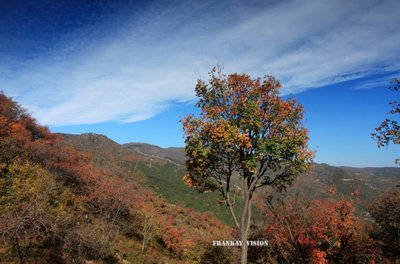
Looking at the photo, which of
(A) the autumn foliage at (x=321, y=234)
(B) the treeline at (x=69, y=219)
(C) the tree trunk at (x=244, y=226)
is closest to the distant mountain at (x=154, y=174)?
(B) the treeline at (x=69, y=219)

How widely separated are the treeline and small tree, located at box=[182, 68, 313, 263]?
6736 mm

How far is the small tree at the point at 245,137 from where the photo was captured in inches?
328

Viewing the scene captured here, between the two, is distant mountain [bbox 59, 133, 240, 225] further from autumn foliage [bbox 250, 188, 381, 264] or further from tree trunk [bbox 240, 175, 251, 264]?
tree trunk [bbox 240, 175, 251, 264]

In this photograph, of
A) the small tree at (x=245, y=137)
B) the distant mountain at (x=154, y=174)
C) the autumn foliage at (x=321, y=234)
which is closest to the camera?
the small tree at (x=245, y=137)

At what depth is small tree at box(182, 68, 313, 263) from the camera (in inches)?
328

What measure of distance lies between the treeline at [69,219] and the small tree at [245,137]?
6.74m

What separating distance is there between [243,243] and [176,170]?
83.1 m

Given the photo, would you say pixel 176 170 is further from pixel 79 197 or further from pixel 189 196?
pixel 79 197

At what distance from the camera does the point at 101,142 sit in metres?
87.6

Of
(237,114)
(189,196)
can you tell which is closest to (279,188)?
(237,114)

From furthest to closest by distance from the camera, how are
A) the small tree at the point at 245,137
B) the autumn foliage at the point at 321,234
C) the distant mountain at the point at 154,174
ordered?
the distant mountain at the point at 154,174 < the autumn foliage at the point at 321,234 < the small tree at the point at 245,137

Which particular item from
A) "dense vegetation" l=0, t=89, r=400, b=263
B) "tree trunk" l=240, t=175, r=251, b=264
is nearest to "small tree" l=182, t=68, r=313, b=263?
"tree trunk" l=240, t=175, r=251, b=264

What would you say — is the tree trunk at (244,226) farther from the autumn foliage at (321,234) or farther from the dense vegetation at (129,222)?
the autumn foliage at (321,234)

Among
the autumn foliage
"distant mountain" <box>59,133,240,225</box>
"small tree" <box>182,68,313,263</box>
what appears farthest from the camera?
"distant mountain" <box>59,133,240,225</box>
